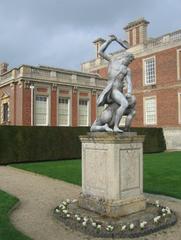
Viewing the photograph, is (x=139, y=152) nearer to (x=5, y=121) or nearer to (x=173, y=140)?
(x=173, y=140)

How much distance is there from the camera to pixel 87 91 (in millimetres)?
29516

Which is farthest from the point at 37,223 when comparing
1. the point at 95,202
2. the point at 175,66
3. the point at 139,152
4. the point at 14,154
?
the point at 175,66

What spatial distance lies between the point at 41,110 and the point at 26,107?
1469 millimetres

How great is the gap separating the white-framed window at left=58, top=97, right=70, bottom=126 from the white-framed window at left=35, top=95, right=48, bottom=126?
136 cm

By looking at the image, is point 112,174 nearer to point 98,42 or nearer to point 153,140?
point 153,140

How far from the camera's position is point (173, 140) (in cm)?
2677

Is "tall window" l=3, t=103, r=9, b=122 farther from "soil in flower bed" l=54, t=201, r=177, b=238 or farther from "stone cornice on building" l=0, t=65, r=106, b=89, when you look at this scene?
"soil in flower bed" l=54, t=201, r=177, b=238

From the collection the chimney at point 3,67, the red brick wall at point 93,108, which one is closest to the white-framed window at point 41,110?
the red brick wall at point 93,108

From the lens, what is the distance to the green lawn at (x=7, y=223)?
4793 mm

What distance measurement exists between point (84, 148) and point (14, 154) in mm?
11370

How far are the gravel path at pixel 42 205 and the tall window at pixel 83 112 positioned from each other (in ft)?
57.6

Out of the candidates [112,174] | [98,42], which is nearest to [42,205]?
[112,174]

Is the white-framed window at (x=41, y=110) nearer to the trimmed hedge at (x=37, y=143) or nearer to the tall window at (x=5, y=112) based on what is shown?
the tall window at (x=5, y=112)

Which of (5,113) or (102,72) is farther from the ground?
(102,72)
